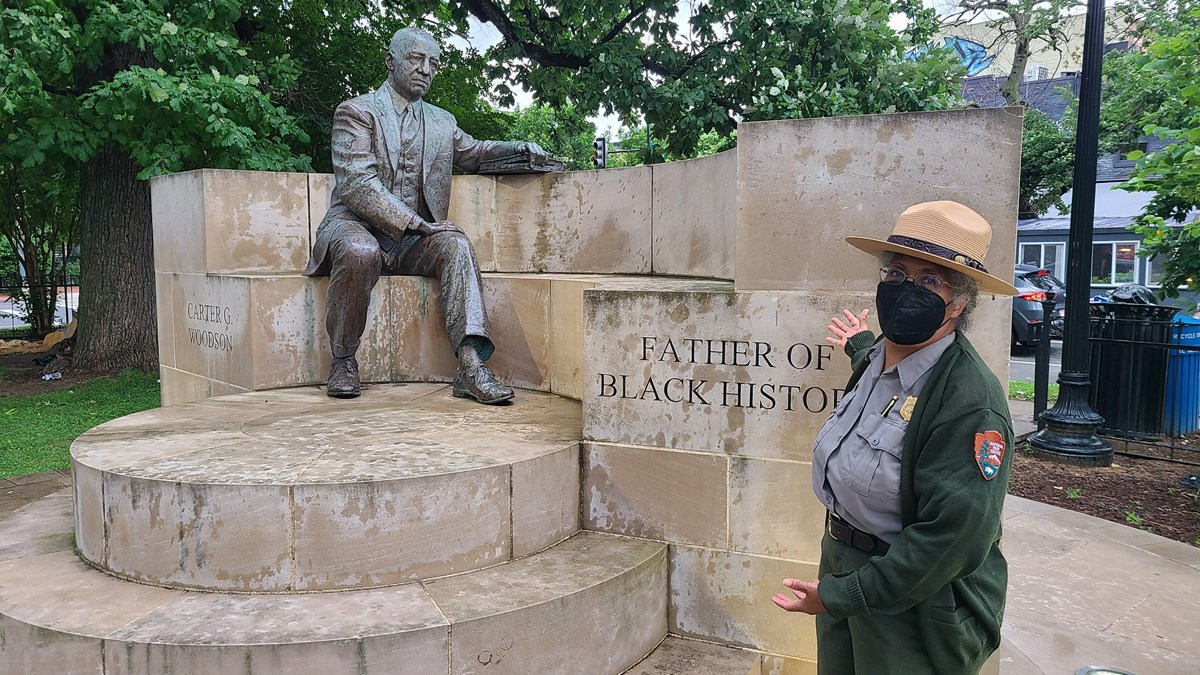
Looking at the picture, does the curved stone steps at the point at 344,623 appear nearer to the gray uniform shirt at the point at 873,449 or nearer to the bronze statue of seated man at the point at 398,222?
the gray uniform shirt at the point at 873,449

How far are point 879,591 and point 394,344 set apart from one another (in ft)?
15.3

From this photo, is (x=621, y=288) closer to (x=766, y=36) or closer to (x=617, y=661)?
(x=617, y=661)

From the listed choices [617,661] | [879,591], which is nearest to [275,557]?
[617,661]

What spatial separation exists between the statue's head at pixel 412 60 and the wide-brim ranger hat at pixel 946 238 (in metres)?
4.35

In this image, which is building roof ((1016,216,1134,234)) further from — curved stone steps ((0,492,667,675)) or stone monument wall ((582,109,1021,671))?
curved stone steps ((0,492,667,675))

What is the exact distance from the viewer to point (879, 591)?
205 cm

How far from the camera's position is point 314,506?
3400mm

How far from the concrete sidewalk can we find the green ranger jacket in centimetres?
202

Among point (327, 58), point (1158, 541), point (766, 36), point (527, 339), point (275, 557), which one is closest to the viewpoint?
point (275, 557)

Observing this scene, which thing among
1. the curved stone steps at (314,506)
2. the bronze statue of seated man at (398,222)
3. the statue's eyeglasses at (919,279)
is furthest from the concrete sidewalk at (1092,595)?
the bronze statue of seated man at (398,222)

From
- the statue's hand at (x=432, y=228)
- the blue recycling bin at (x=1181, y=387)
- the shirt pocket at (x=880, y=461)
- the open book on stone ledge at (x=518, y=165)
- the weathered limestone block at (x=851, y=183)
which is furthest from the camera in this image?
the blue recycling bin at (x=1181, y=387)

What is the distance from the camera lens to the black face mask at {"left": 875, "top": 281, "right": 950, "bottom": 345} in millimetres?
2170

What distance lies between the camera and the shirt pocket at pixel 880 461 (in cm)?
212

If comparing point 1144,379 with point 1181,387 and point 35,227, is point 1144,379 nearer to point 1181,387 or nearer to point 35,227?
point 1181,387
